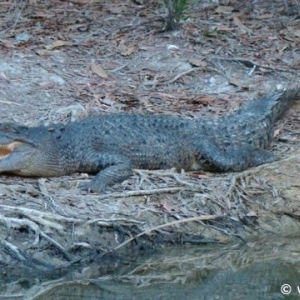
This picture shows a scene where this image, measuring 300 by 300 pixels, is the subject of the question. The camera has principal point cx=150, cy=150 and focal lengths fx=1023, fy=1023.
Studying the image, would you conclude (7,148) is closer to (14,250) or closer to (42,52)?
(14,250)

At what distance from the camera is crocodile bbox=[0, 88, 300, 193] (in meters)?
7.33

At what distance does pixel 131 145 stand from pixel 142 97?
51.3 inches

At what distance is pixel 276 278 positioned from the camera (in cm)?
612

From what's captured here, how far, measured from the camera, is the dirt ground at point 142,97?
654cm

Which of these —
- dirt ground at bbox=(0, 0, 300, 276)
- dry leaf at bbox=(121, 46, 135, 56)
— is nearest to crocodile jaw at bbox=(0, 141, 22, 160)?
dirt ground at bbox=(0, 0, 300, 276)

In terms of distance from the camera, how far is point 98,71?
30.6 feet

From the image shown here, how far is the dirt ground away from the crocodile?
11 centimetres

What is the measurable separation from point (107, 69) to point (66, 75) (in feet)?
1.48

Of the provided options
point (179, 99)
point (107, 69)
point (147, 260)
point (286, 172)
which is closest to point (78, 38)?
point (107, 69)

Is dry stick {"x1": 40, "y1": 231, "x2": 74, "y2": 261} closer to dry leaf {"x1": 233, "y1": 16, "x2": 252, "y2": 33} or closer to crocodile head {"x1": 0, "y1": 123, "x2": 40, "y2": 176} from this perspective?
crocodile head {"x1": 0, "y1": 123, "x2": 40, "y2": 176}

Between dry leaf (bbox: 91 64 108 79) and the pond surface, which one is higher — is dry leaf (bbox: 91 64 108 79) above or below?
below

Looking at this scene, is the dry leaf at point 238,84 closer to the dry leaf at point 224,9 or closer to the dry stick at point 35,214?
the dry leaf at point 224,9

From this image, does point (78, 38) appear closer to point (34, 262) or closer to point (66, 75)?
point (66, 75)

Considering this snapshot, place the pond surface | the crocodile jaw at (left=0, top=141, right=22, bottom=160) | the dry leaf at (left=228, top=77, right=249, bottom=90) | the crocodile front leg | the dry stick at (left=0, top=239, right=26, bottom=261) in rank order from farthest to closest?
1. the dry leaf at (left=228, top=77, right=249, bottom=90)
2. the crocodile jaw at (left=0, top=141, right=22, bottom=160)
3. the crocodile front leg
4. the dry stick at (left=0, top=239, right=26, bottom=261)
5. the pond surface
